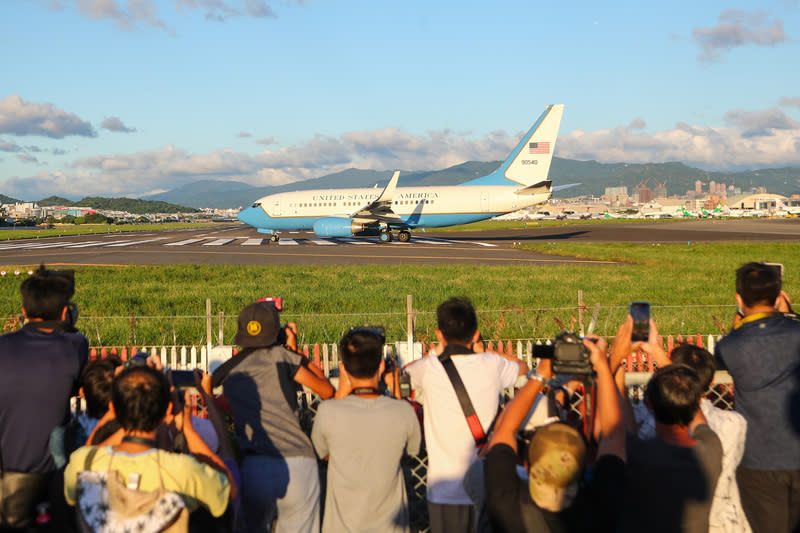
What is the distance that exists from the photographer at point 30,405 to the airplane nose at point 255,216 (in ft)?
148

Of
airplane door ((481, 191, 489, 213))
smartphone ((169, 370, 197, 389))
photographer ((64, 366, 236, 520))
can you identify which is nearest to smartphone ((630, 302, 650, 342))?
photographer ((64, 366, 236, 520))

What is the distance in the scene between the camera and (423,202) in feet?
150

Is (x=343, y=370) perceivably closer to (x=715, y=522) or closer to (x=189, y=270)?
(x=715, y=522)

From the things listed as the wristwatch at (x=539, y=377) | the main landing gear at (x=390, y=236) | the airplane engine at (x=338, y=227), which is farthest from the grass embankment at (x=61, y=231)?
the wristwatch at (x=539, y=377)

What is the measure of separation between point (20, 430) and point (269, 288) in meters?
16.9

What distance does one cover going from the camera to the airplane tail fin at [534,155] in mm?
45562

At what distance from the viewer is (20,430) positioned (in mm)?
3867

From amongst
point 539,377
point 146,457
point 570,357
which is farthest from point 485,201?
point 146,457

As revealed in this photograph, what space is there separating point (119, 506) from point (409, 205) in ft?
142

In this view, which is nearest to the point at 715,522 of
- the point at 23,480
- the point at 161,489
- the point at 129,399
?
the point at 161,489

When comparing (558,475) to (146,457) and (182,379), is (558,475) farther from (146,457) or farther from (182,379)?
(182,379)

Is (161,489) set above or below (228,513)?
above

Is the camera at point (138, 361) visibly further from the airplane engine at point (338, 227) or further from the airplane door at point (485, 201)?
the airplane door at point (485, 201)

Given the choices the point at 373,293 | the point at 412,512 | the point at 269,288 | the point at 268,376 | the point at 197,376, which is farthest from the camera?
the point at 269,288
